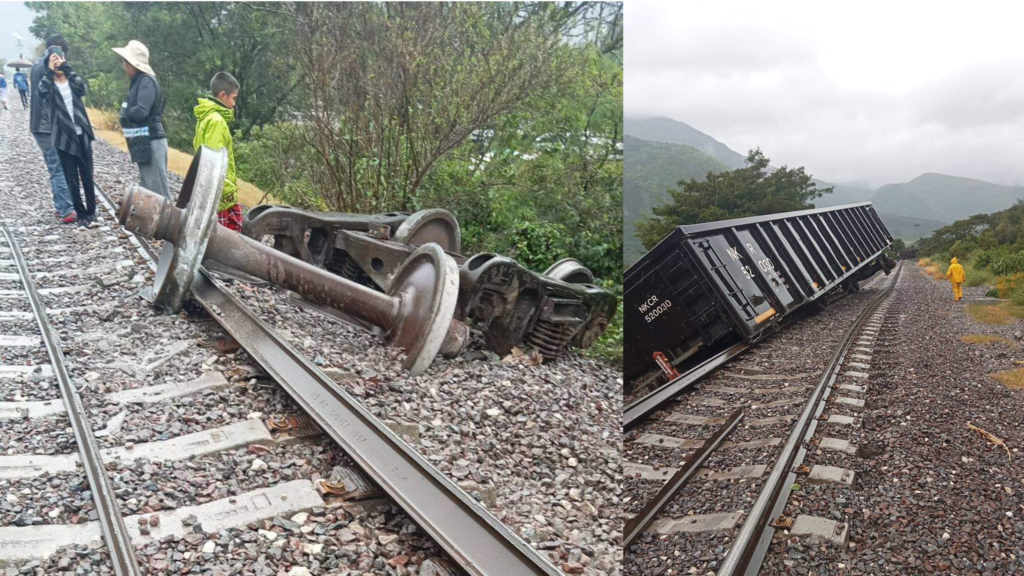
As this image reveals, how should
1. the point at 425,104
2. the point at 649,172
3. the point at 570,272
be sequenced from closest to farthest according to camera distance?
the point at 649,172, the point at 570,272, the point at 425,104

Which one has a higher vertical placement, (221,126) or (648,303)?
(221,126)

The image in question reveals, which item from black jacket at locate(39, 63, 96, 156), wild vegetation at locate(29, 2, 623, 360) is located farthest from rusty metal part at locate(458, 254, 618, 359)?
black jacket at locate(39, 63, 96, 156)

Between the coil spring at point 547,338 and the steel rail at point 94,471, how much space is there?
2894 millimetres

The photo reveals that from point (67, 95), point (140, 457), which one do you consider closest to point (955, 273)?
point (140, 457)

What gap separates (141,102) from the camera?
21.3ft

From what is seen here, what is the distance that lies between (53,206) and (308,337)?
13.9ft

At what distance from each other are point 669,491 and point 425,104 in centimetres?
771

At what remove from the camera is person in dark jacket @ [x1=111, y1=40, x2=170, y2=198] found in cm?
635

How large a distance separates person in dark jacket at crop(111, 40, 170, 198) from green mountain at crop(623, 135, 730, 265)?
6.47 metres

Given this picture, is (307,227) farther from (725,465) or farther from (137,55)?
(725,465)

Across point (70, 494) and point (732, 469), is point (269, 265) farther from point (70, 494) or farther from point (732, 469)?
point (732, 469)

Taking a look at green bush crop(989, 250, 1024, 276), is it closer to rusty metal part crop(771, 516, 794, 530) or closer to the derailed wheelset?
rusty metal part crop(771, 516, 794, 530)

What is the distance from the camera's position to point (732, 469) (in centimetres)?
143

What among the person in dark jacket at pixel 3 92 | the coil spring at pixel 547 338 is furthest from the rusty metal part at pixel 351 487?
the person in dark jacket at pixel 3 92
